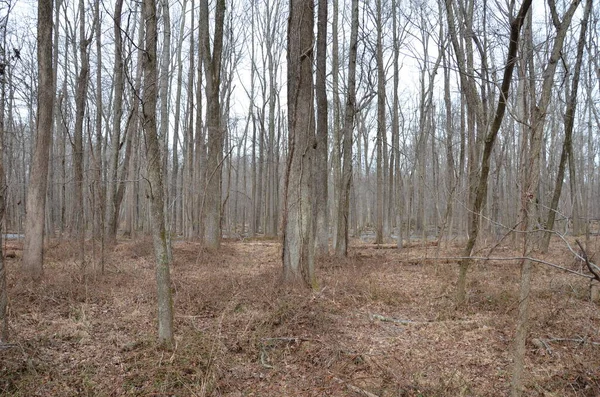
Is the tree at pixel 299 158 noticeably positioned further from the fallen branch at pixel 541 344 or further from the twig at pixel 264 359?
the fallen branch at pixel 541 344

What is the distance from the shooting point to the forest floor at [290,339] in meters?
3.54

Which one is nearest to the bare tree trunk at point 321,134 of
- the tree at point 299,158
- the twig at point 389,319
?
the tree at point 299,158

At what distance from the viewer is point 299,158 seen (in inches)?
254

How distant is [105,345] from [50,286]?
9.03 feet

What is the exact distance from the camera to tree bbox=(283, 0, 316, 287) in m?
6.48

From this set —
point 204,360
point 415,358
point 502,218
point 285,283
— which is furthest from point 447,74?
point 204,360

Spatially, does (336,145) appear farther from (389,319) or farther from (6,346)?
(6,346)

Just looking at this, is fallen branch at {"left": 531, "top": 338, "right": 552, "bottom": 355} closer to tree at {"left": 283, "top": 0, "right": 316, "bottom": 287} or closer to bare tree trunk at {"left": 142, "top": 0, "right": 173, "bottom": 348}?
tree at {"left": 283, "top": 0, "right": 316, "bottom": 287}

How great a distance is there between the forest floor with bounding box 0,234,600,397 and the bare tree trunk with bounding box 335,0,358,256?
9.18 ft

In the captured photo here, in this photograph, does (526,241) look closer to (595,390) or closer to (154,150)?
(595,390)

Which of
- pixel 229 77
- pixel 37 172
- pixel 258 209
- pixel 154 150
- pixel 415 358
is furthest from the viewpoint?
pixel 258 209

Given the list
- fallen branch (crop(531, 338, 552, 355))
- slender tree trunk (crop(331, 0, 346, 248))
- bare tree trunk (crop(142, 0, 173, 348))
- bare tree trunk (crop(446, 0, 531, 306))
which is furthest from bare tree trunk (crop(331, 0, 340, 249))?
bare tree trunk (crop(142, 0, 173, 348))

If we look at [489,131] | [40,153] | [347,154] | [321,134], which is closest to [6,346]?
[40,153]

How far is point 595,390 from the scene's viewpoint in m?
3.34
